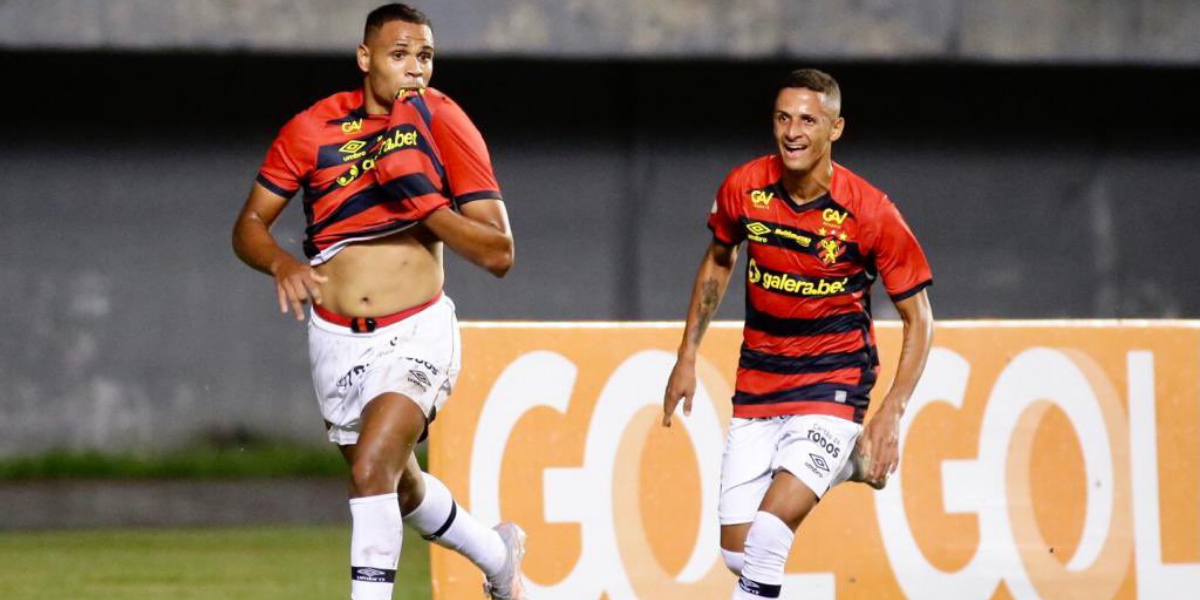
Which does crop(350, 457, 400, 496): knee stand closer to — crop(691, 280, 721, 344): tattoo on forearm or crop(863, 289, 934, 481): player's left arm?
crop(691, 280, 721, 344): tattoo on forearm

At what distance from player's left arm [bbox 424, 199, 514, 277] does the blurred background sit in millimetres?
7254

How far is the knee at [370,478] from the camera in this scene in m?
5.36

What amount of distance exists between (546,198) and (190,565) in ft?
19.2

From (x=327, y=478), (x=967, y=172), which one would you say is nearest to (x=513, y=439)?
(x=327, y=478)

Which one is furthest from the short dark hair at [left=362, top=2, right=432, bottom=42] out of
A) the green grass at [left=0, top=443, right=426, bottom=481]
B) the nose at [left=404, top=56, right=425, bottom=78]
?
the green grass at [left=0, top=443, right=426, bottom=481]

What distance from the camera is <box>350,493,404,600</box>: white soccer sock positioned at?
5.34 meters

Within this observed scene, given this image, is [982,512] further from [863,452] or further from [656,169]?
[656,169]

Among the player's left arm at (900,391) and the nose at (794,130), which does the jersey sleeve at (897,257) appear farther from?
the nose at (794,130)

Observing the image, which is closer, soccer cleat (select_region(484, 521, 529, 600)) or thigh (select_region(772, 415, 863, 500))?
thigh (select_region(772, 415, 863, 500))

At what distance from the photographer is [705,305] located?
6.25 m

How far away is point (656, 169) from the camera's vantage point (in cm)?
1403

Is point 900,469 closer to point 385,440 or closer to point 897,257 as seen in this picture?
point 897,257

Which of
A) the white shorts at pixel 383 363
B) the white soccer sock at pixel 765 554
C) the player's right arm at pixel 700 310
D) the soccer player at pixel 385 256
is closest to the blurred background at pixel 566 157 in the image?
the player's right arm at pixel 700 310

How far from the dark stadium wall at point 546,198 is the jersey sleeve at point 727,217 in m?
7.25
